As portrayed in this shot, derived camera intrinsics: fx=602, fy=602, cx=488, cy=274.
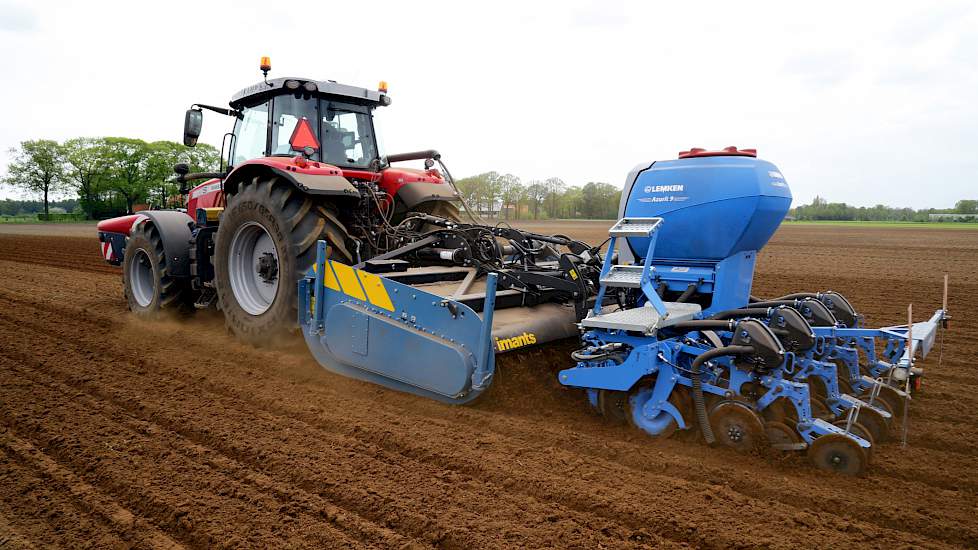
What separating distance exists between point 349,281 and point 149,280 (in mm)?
4264

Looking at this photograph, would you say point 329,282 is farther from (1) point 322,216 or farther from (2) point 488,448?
(2) point 488,448

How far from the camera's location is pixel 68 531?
2.54m

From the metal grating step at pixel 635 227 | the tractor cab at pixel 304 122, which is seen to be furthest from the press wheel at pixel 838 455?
the tractor cab at pixel 304 122

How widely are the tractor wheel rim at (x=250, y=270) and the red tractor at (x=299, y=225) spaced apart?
0.03 feet

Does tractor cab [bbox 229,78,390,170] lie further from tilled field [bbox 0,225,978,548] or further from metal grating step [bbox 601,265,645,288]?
metal grating step [bbox 601,265,645,288]

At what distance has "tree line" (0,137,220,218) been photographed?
189 ft

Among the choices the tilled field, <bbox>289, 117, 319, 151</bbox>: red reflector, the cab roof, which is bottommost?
the tilled field

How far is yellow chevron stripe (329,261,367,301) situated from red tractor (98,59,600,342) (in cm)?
33

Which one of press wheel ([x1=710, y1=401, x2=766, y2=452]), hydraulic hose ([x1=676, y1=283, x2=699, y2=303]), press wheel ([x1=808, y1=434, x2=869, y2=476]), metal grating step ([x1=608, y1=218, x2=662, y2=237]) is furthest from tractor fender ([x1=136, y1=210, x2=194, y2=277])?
press wheel ([x1=808, y1=434, x2=869, y2=476])

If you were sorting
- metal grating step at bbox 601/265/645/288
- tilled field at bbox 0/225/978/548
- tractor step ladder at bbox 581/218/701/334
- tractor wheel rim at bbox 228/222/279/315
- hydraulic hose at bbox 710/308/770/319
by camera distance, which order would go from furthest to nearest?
tractor wheel rim at bbox 228/222/279/315, metal grating step at bbox 601/265/645/288, hydraulic hose at bbox 710/308/770/319, tractor step ladder at bbox 581/218/701/334, tilled field at bbox 0/225/978/548

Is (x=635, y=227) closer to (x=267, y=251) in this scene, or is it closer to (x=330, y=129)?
(x=267, y=251)

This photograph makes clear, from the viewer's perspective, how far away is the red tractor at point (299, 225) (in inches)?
190

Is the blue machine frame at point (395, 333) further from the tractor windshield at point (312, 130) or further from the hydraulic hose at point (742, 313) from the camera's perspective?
the tractor windshield at point (312, 130)

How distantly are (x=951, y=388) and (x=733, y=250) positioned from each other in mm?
2572
